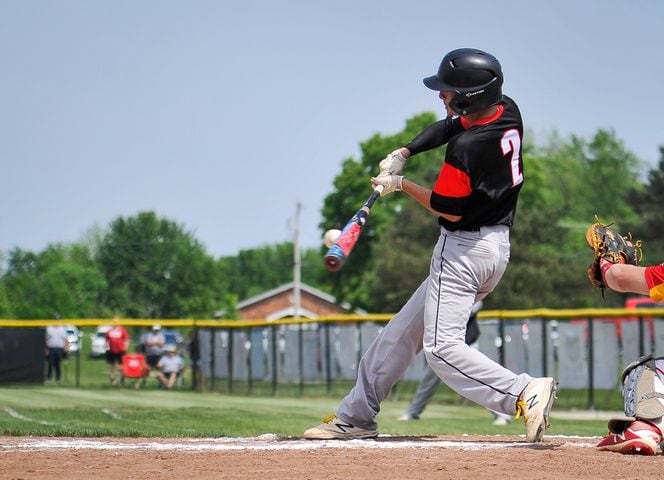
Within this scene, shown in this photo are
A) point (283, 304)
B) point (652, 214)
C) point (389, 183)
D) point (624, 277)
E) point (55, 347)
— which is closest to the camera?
point (624, 277)

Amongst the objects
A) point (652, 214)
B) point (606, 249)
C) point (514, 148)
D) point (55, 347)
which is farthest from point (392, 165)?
point (652, 214)

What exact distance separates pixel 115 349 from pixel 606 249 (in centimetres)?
2226

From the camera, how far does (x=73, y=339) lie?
26.0 meters

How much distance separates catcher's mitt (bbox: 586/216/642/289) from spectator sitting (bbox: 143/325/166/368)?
2256cm

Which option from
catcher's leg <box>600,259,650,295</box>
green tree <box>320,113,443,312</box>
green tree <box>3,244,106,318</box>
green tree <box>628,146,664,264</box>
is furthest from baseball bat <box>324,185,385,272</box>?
green tree <box>628,146,664,264</box>

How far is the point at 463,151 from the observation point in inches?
233

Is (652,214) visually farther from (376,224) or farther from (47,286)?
(47,286)

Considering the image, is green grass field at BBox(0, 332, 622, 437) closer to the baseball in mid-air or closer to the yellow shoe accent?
the baseball in mid-air

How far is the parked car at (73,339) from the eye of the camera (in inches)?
1019

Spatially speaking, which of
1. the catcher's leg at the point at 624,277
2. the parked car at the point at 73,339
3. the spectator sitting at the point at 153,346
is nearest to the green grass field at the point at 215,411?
the parked car at the point at 73,339

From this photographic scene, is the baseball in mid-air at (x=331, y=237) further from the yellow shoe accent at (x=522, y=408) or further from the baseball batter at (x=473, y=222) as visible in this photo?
the yellow shoe accent at (x=522, y=408)

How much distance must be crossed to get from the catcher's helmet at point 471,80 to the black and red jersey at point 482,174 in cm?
11

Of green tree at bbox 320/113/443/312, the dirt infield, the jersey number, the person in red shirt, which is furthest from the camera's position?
green tree at bbox 320/113/443/312

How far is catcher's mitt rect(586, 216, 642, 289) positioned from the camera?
19.0 feet
